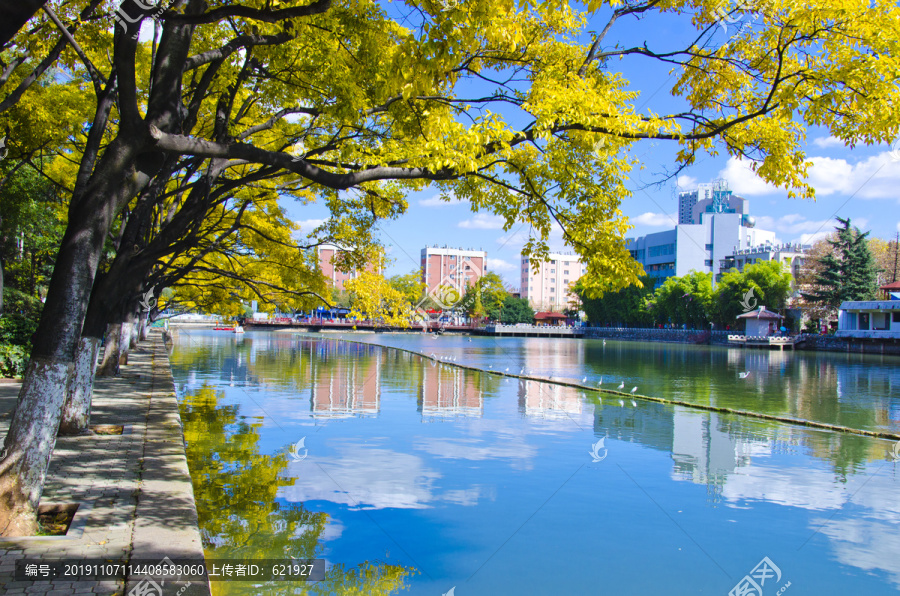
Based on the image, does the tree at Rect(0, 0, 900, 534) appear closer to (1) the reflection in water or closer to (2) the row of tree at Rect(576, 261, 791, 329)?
(1) the reflection in water

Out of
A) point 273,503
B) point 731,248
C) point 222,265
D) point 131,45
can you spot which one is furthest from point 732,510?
point 731,248

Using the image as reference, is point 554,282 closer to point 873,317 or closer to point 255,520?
point 873,317

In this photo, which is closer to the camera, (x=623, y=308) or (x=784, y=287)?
(x=784, y=287)

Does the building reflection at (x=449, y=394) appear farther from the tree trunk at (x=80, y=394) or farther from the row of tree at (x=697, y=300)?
the row of tree at (x=697, y=300)

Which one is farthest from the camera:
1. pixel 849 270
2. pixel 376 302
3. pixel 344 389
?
pixel 849 270

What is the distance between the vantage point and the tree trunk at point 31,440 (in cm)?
508

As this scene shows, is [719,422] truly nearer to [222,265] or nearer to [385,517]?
[385,517]

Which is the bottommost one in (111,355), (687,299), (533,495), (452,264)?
(533,495)

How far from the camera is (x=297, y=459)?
913 cm

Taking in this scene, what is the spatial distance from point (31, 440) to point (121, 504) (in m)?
0.97

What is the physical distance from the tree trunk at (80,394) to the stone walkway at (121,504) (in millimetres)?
255

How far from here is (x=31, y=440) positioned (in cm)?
530

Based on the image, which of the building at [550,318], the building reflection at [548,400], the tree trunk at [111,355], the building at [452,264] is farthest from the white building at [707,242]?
the tree trunk at [111,355]

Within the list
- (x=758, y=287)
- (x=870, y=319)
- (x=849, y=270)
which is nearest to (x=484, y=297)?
(x=758, y=287)
